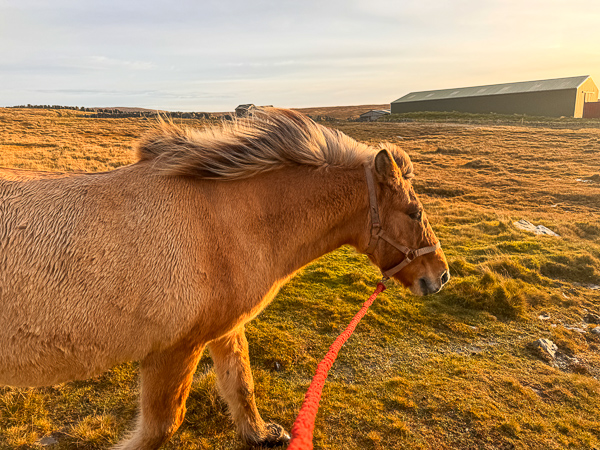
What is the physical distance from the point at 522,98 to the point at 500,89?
6572 mm

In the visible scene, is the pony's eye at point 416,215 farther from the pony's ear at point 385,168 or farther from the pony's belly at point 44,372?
the pony's belly at point 44,372

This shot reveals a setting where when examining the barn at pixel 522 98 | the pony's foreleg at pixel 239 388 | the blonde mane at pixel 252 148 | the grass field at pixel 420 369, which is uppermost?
the barn at pixel 522 98

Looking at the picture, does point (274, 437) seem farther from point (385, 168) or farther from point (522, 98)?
point (522, 98)

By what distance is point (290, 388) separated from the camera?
4.37 meters

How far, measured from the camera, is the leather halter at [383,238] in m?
3.13

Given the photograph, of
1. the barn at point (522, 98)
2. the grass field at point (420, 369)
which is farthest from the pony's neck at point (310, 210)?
the barn at point (522, 98)

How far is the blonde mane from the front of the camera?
115 inches

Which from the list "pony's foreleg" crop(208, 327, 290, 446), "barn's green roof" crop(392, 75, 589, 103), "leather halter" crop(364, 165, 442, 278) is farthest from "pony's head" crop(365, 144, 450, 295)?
"barn's green roof" crop(392, 75, 589, 103)

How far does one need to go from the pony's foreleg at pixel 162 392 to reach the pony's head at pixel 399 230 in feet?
5.92

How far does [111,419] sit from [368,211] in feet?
11.0

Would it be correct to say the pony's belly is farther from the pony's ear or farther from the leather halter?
the pony's ear

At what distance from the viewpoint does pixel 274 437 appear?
3654 mm

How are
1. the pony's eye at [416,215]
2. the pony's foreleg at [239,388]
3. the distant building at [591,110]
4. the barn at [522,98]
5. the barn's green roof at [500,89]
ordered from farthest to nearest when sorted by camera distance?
the distant building at [591,110], the barn's green roof at [500,89], the barn at [522,98], the pony's foreleg at [239,388], the pony's eye at [416,215]

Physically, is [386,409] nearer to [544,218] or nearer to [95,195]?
[95,195]
